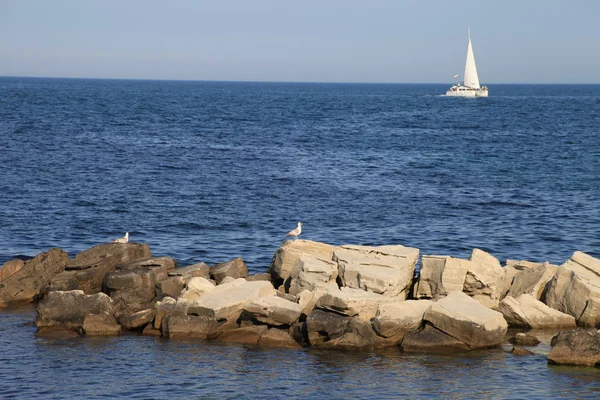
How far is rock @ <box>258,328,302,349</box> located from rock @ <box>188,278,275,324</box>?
1.22 meters

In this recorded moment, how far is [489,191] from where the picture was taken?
48.7 metres

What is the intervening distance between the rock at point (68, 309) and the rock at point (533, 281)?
1237cm

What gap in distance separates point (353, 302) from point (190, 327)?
180 inches

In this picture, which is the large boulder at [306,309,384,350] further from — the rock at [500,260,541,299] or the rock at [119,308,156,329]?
the rock at [500,260,541,299]

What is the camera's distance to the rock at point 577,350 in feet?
68.0

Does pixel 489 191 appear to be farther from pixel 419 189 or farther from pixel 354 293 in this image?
pixel 354 293

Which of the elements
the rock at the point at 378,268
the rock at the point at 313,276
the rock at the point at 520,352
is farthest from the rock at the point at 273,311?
the rock at the point at 520,352

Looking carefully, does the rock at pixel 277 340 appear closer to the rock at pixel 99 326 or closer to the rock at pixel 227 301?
the rock at pixel 227 301

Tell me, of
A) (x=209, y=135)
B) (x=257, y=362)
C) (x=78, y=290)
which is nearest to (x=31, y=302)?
(x=78, y=290)

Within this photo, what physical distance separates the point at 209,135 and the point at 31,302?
54.0 metres

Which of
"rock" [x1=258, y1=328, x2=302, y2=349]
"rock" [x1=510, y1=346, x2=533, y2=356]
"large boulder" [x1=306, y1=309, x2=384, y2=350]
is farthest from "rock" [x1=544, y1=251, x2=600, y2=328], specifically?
"rock" [x1=258, y1=328, x2=302, y2=349]

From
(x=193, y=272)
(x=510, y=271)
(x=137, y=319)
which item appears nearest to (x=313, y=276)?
(x=193, y=272)

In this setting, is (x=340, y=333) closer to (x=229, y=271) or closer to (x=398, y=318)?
(x=398, y=318)

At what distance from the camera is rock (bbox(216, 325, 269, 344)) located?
893 inches
